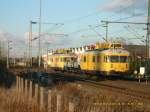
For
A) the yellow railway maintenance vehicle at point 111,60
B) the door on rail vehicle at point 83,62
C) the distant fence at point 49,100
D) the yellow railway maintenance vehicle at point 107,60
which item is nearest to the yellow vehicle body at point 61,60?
the door on rail vehicle at point 83,62

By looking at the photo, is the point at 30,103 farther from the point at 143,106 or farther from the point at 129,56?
the point at 129,56

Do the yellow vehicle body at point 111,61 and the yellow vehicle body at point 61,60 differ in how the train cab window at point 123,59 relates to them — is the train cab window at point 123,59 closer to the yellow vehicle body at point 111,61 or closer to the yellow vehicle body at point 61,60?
the yellow vehicle body at point 111,61

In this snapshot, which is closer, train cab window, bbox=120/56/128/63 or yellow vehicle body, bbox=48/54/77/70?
train cab window, bbox=120/56/128/63

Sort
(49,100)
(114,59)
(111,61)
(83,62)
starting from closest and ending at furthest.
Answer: (49,100) < (111,61) < (114,59) < (83,62)

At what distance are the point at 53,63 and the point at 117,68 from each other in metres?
37.2

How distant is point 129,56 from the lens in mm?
46688

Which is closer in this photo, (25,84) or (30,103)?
(30,103)

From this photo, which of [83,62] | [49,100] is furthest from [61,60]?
[49,100]

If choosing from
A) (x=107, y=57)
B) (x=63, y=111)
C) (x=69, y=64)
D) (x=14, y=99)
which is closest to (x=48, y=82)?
(x=107, y=57)

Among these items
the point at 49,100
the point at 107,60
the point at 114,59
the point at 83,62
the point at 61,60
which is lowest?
the point at 49,100

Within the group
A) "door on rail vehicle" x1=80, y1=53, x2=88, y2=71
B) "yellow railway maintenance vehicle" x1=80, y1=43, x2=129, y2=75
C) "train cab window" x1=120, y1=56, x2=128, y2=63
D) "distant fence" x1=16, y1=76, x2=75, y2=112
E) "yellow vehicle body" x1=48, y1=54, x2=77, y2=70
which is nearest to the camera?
"distant fence" x1=16, y1=76, x2=75, y2=112

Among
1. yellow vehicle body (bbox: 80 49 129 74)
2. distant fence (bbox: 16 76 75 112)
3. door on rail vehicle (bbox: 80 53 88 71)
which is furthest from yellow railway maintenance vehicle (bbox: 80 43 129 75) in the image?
distant fence (bbox: 16 76 75 112)

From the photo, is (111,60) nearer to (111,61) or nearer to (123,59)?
(111,61)

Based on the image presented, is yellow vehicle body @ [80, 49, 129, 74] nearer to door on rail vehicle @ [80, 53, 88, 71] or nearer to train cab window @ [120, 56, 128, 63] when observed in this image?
train cab window @ [120, 56, 128, 63]
